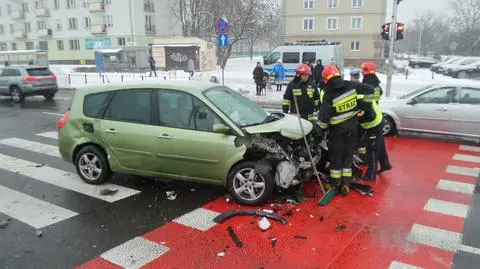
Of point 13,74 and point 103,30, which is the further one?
point 103,30

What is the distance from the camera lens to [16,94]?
58.6 feet

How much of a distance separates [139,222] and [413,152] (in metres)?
5.94

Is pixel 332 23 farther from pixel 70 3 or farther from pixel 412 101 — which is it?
pixel 412 101

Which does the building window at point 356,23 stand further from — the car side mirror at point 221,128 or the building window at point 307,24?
the car side mirror at point 221,128

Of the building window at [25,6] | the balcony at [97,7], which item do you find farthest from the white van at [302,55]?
the building window at [25,6]

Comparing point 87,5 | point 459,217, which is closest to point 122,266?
point 459,217

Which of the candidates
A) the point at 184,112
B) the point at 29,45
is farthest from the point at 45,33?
the point at 184,112

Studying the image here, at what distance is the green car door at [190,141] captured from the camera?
5.43m

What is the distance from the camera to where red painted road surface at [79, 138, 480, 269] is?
406 cm

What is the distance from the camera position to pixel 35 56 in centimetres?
3762

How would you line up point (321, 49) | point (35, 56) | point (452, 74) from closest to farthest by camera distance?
point (321, 49), point (452, 74), point (35, 56)

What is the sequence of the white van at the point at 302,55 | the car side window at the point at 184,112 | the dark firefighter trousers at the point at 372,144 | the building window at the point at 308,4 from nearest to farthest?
the car side window at the point at 184,112, the dark firefighter trousers at the point at 372,144, the white van at the point at 302,55, the building window at the point at 308,4

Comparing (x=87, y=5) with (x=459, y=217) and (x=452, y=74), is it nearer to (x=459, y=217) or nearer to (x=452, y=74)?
(x=452, y=74)

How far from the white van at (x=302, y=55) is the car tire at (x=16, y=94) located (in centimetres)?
1291
